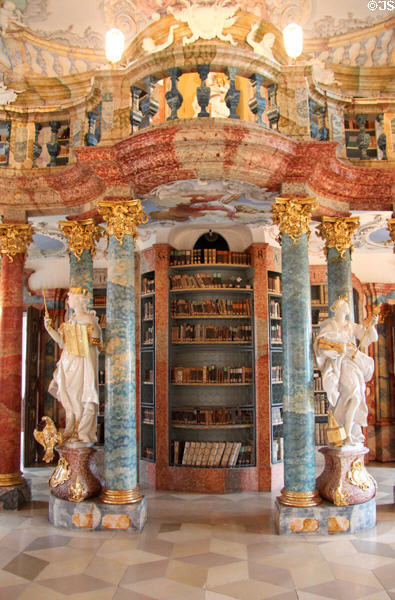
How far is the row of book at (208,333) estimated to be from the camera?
8.04 meters

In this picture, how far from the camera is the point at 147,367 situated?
8586mm

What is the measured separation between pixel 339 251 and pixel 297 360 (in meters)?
1.74

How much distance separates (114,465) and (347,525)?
2.57 m

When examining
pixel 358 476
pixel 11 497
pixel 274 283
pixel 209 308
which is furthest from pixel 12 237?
pixel 358 476

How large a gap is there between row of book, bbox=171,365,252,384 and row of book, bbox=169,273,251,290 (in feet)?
4.10

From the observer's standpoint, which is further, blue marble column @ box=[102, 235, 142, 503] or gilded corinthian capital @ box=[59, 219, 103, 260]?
gilded corinthian capital @ box=[59, 219, 103, 260]

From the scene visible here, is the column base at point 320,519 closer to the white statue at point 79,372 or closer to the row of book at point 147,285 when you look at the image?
the white statue at point 79,372

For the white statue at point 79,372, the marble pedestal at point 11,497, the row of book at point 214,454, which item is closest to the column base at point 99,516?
the white statue at point 79,372

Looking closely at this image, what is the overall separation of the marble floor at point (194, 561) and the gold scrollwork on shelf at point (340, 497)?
329 mm

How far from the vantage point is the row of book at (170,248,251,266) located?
816 cm

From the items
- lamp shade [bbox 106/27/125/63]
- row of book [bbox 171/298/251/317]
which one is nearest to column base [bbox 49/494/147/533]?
row of book [bbox 171/298/251/317]

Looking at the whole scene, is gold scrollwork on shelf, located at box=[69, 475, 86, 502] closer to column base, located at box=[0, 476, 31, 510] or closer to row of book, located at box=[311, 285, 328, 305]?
column base, located at box=[0, 476, 31, 510]

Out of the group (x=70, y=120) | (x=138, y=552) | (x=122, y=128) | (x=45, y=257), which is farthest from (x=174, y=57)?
(x=45, y=257)

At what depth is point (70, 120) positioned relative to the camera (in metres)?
6.70
